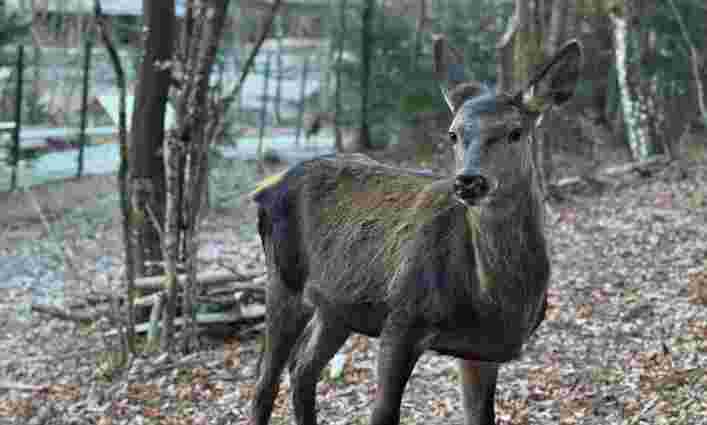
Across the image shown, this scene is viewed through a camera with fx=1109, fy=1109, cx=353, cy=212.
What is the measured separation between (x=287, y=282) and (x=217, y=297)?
10.0 feet

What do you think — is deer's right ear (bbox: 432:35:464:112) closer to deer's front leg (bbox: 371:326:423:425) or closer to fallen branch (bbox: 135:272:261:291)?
deer's front leg (bbox: 371:326:423:425)

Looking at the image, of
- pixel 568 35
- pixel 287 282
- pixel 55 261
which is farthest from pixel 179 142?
pixel 568 35

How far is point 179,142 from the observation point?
7.16 m

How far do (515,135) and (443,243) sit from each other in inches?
21.3

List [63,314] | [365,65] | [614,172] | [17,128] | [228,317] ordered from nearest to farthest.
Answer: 1. [228,317]
2. [63,314]
3. [614,172]
4. [17,128]
5. [365,65]

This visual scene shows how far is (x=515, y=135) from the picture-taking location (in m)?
4.12

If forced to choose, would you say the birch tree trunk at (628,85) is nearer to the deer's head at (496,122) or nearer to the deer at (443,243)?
the deer at (443,243)

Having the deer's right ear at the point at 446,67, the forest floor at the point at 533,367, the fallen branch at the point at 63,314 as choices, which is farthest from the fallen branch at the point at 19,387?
the deer's right ear at the point at 446,67

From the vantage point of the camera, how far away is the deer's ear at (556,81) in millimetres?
4312

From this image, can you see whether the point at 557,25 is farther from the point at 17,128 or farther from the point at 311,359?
the point at 311,359

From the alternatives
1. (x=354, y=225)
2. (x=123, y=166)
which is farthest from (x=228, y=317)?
(x=354, y=225)

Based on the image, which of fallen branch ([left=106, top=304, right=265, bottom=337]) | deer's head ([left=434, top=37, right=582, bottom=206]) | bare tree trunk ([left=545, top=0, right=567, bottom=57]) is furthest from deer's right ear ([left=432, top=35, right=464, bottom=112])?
bare tree trunk ([left=545, top=0, right=567, bottom=57])

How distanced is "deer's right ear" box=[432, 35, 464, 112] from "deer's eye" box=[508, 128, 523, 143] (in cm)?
49

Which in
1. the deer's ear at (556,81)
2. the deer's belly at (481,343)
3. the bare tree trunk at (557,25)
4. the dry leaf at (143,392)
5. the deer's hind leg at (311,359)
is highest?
the bare tree trunk at (557,25)
